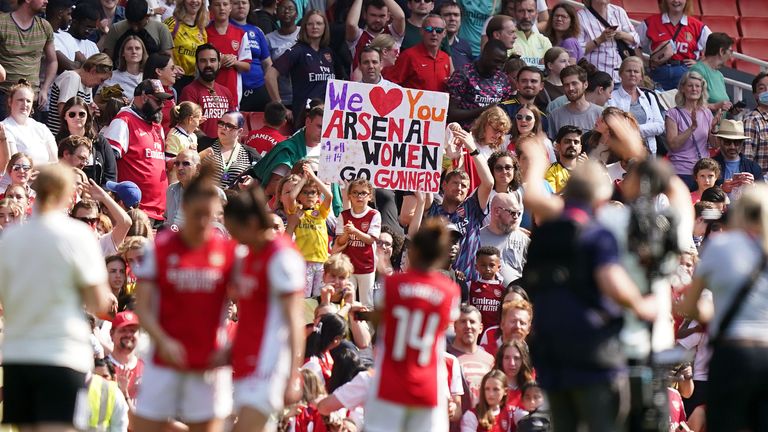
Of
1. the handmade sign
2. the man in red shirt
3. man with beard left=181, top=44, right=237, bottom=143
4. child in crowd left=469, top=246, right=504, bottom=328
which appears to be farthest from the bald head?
man with beard left=181, top=44, right=237, bottom=143

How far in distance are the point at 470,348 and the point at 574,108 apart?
16.2 ft

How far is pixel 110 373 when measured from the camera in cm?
1040

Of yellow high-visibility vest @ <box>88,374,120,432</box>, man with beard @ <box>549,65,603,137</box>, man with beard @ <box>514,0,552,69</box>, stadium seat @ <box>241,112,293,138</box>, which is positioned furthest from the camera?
man with beard @ <box>514,0,552,69</box>

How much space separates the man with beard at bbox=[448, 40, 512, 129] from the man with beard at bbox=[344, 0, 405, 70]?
3.97 feet

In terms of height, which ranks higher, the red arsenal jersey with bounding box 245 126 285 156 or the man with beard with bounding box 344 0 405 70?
the man with beard with bounding box 344 0 405 70

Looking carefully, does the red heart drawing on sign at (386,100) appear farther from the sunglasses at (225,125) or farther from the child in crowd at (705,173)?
the child in crowd at (705,173)

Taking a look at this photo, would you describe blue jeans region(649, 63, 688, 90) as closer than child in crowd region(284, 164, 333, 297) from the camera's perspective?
No

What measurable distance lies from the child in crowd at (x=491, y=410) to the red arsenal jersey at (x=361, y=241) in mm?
2700

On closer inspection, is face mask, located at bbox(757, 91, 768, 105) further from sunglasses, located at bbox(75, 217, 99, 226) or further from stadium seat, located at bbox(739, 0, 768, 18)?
sunglasses, located at bbox(75, 217, 99, 226)

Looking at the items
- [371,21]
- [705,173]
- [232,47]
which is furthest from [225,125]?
[705,173]

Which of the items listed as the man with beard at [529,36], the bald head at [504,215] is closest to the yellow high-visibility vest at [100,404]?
the bald head at [504,215]

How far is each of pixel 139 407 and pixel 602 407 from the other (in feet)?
7.45

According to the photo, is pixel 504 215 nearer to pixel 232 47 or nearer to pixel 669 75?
pixel 232 47

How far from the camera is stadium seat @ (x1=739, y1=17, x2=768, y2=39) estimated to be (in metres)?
22.9
